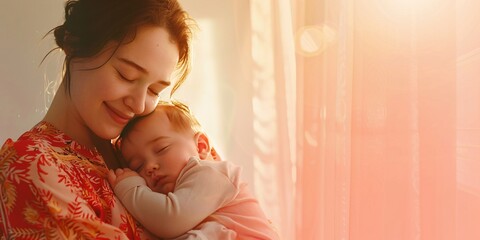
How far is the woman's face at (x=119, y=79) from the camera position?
3.15ft

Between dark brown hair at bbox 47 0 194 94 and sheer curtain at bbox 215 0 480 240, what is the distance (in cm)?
39

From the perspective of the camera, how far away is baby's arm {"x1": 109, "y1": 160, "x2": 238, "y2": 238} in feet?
3.09

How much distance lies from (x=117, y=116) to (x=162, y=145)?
135 mm

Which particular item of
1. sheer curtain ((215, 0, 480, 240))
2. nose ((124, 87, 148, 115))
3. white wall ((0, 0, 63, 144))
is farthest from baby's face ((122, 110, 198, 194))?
white wall ((0, 0, 63, 144))

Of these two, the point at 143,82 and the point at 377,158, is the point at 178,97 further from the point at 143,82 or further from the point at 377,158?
the point at 377,158

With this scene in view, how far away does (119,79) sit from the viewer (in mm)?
971

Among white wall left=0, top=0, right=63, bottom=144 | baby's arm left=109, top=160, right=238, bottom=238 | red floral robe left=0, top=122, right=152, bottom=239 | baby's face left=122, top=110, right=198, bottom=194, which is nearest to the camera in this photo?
red floral robe left=0, top=122, right=152, bottom=239

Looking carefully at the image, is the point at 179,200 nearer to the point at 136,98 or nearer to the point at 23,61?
the point at 136,98

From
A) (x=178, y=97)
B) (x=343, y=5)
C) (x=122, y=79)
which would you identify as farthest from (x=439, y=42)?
(x=178, y=97)

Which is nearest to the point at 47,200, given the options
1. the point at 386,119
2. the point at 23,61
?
the point at 386,119

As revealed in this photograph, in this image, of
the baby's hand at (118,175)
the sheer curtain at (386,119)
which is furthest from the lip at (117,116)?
the sheer curtain at (386,119)

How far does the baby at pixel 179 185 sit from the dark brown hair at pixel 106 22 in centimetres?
21

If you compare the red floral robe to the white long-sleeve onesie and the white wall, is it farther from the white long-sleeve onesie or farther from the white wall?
the white wall

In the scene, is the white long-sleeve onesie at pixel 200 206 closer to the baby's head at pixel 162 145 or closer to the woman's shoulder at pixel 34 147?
the baby's head at pixel 162 145
